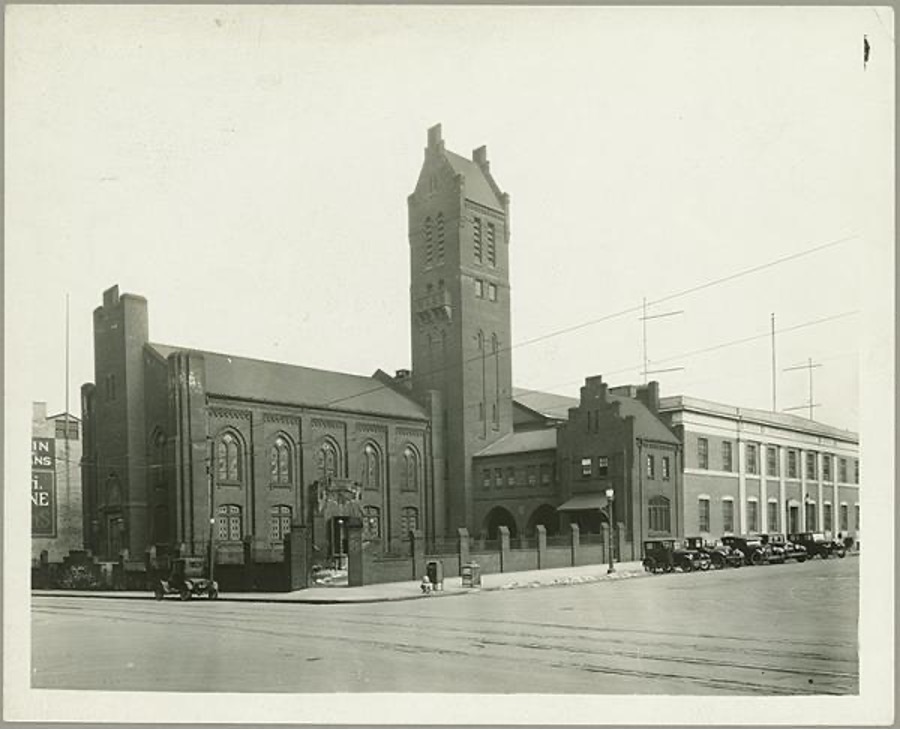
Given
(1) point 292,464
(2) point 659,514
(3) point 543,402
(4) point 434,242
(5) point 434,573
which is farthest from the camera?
(3) point 543,402

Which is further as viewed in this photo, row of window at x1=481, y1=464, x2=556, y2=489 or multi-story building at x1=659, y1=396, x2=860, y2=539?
A: row of window at x1=481, y1=464, x2=556, y2=489

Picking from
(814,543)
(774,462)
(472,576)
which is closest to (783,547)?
(774,462)

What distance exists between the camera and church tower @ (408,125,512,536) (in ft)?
135

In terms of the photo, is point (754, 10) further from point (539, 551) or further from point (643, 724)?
point (539, 551)

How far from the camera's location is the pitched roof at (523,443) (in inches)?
1970

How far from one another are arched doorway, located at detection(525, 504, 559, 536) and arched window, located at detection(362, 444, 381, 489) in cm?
769

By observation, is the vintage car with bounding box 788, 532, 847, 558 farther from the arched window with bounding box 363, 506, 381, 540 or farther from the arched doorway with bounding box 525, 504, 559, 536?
the arched window with bounding box 363, 506, 381, 540

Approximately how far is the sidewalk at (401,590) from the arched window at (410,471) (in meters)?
12.4

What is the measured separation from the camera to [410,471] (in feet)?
168

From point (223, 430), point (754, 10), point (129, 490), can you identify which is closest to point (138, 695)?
point (754, 10)

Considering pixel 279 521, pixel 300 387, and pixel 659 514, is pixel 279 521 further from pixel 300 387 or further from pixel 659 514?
pixel 659 514

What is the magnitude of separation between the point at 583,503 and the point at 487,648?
31.2 meters

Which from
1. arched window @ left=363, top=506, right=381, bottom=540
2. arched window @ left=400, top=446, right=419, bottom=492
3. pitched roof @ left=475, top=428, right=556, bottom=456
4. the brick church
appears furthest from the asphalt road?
arched window @ left=400, top=446, right=419, bottom=492

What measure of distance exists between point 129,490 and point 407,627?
22652mm
